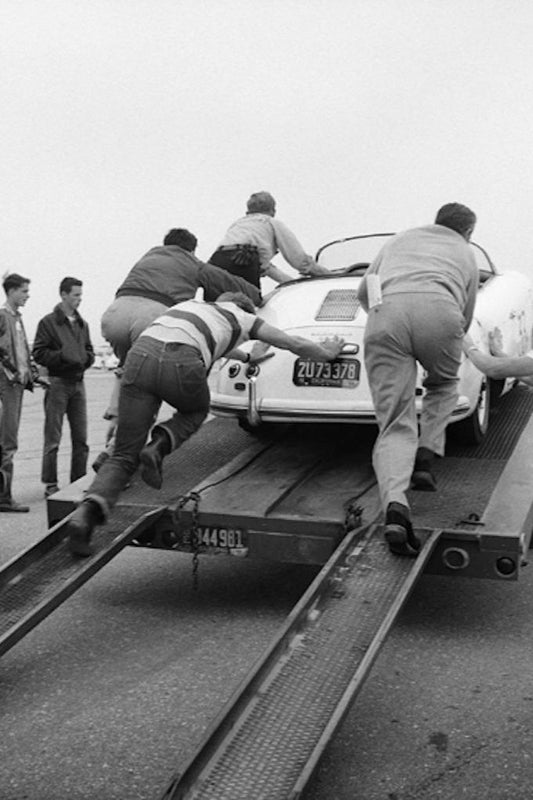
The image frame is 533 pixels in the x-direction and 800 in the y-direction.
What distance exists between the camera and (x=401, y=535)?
176 inches

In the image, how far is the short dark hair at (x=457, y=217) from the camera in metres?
5.41

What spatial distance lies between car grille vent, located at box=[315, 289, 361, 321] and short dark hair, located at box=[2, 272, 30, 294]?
339 cm

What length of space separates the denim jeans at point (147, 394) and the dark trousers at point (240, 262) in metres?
2.00

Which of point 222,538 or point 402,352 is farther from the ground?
point 402,352

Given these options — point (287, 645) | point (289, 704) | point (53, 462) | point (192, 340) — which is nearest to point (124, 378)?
point (192, 340)

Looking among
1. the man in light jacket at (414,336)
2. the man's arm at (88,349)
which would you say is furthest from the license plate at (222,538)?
the man's arm at (88,349)

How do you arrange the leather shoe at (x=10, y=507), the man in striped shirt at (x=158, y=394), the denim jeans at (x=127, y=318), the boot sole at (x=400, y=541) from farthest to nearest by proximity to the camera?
1. the leather shoe at (x=10, y=507)
2. the denim jeans at (x=127, y=318)
3. the man in striped shirt at (x=158, y=394)
4. the boot sole at (x=400, y=541)

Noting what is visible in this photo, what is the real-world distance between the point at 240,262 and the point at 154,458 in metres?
2.44

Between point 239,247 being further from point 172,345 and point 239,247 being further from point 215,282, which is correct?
point 172,345

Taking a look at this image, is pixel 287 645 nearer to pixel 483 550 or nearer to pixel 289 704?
pixel 289 704

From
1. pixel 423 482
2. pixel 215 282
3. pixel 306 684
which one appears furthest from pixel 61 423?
pixel 306 684

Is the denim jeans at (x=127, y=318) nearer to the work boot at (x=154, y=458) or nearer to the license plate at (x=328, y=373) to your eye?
the license plate at (x=328, y=373)

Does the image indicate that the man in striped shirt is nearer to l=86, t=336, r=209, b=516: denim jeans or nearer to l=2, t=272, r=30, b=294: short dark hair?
l=86, t=336, r=209, b=516: denim jeans

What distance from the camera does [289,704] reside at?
3.36 meters
